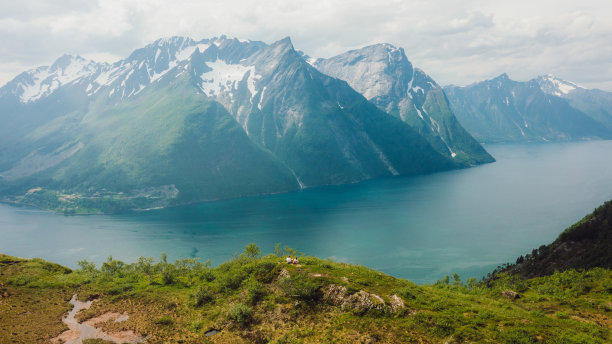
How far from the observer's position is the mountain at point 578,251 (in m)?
86.0

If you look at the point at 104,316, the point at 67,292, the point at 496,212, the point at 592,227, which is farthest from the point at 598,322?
the point at 496,212

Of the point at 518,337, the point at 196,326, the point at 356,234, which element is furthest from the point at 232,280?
the point at 356,234

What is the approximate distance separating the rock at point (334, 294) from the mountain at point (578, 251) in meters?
70.7

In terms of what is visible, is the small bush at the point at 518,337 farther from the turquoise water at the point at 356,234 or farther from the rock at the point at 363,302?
the turquoise water at the point at 356,234

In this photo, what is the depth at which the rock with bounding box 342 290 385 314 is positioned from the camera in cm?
3581

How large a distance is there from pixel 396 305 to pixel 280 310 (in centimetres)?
1197

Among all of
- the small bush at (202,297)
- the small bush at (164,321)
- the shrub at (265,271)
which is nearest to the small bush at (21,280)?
the small bush at (164,321)

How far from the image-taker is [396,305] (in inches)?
1410

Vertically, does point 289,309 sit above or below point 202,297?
below

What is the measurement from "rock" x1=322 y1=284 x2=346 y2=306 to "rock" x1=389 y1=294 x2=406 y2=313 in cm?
496

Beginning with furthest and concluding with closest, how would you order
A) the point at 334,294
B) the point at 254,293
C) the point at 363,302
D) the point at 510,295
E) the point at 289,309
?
the point at 510,295 < the point at 254,293 < the point at 334,294 < the point at 289,309 < the point at 363,302

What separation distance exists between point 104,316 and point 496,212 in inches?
7002

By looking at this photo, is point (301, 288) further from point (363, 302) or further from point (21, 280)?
point (21, 280)

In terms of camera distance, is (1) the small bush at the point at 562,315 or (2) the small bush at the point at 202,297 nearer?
(1) the small bush at the point at 562,315
